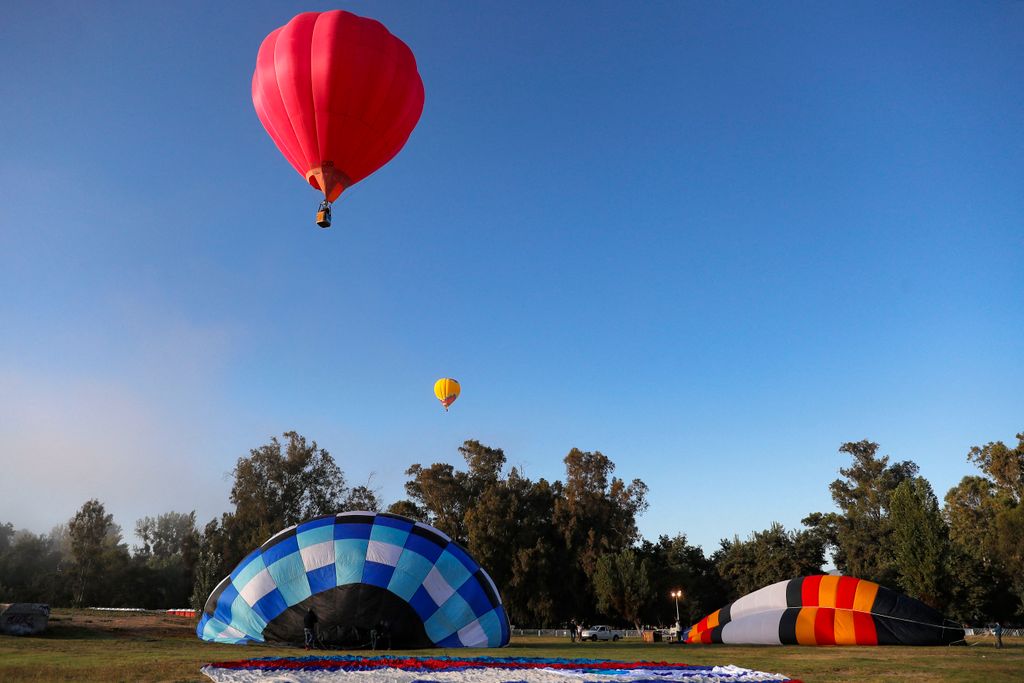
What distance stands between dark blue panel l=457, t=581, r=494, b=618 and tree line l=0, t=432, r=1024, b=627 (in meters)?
26.2

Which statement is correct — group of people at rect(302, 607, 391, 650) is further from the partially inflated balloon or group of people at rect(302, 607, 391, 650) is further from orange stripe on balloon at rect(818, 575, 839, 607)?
orange stripe on balloon at rect(818, 575, 839, 607)

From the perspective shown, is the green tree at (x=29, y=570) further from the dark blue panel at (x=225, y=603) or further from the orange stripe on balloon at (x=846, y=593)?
the orange stripe on balloon at (x=846, y=593)

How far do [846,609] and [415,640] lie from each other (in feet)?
40.2

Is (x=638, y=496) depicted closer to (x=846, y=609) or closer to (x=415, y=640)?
(x=846, y=609)

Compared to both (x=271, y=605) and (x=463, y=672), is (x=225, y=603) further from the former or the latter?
(x=463, y=672)

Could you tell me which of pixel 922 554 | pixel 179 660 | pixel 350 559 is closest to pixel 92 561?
pixel 350 559

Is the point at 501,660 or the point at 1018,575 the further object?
the point at 1018,575

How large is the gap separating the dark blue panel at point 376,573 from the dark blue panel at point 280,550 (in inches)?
71.6

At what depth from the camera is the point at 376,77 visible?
45.4 ft

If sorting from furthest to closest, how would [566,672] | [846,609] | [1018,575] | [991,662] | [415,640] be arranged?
[1018,575] → [846,609] → [415,640] → [991,662] → [566,672]

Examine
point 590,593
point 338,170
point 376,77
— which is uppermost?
point 376,77

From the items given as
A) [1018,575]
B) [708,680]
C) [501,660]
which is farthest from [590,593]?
[708,680]

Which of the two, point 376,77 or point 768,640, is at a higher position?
point 376,77

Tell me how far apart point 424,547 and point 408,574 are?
85cm
